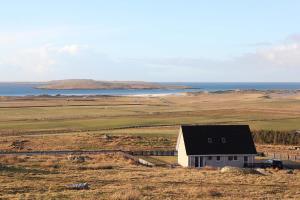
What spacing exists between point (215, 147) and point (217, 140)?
111 cm

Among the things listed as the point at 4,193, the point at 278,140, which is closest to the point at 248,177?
the point at 4,193

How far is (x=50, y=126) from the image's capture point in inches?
3634

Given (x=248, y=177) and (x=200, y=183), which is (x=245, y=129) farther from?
(x=200, y=183)

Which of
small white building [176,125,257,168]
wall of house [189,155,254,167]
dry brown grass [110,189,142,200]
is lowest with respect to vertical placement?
wall of house [189,155,254,167]

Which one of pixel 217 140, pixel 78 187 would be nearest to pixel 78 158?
pixel 217 140

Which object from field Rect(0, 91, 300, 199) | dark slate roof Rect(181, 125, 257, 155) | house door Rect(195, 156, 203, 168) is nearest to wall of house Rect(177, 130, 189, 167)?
dark slate roof Rect(181, 125, 257, 155)

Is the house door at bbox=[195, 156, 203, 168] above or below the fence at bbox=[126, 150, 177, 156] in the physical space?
above

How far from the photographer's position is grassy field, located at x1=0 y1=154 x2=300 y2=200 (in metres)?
26.5

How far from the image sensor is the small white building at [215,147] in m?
52.2

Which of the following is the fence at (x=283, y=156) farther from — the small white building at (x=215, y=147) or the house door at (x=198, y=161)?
the house door at (x=198, y=161)

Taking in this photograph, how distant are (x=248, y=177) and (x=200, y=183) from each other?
5.27 meters

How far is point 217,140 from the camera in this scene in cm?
5394

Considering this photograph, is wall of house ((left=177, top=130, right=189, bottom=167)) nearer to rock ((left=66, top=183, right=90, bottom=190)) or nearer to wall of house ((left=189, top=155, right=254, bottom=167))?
wall of house ((left=189, top=155, right=254, bottom=167))

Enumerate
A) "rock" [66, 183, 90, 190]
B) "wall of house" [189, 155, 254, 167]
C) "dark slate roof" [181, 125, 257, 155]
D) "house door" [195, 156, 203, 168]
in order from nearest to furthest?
"rock" [66, 183, 90, 190], "house door" [195, 156, 203, 168], "wall of house" [189, 155, 254, 167], "dark slate roof" [181, 125, 257, 155]
